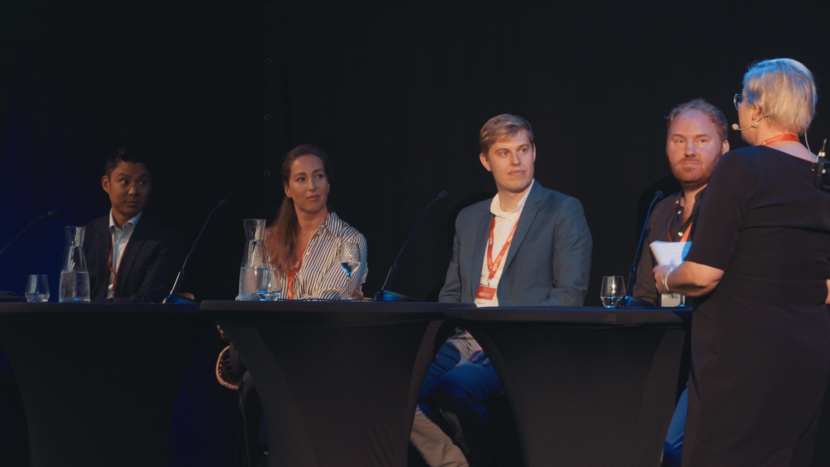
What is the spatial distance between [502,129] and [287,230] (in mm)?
1167

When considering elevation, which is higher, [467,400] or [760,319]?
[760,319]

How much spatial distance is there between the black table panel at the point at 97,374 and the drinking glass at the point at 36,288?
1.00 feet

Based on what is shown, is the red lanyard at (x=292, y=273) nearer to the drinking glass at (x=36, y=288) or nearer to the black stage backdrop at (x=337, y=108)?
the black stage backdrop at (x=337, y=108)

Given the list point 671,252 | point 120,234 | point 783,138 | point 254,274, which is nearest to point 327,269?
point 254,274

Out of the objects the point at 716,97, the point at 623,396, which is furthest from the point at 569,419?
the point at 716,97

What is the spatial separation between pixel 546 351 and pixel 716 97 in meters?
2.02

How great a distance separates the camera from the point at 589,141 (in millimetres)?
3375

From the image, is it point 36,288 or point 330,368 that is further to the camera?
point 36,288

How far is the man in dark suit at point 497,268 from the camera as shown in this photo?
2.62 metres

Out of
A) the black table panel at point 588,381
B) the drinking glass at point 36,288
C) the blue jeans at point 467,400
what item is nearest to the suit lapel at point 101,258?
the drinking glass at point 36,288

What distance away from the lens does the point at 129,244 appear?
11.3ft

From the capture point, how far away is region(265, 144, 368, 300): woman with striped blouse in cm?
320

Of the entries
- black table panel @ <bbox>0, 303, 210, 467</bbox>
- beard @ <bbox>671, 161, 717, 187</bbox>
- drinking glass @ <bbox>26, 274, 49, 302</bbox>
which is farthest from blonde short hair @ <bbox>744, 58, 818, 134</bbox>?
drinking glass @ <bbox>26, 274, 49, 302</bbox>

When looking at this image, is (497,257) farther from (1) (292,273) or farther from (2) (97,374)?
(2) (97,374)
